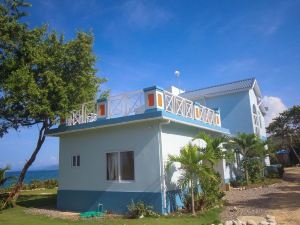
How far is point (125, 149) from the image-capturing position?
12.2 meters

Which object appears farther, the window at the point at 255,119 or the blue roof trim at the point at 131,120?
the window at the point at 255,119

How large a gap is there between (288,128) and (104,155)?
101ft

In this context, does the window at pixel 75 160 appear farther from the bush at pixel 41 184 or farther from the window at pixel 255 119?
the window at pixel 255 119

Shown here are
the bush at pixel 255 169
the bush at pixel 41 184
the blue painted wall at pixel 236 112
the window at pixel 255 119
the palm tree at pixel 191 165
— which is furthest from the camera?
the bush at pixel 41 184

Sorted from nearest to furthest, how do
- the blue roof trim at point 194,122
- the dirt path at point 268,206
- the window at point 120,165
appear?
the dirt path at point 268,206 → the blue roof trim at point 194,122 → the window at point 120,165

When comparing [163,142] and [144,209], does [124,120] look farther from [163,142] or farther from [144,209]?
[144,209]

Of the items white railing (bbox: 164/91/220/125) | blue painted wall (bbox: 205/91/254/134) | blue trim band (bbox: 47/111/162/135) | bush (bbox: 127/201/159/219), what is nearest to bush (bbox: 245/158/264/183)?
blue painted wall (bbox: 205/91/254/134)

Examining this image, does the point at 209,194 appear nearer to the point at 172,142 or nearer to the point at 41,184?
the point at 172,142

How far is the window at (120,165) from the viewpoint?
1209 cm

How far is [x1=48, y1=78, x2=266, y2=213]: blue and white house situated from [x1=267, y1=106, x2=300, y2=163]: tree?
939 inches

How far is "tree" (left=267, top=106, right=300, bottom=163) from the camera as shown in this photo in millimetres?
35500

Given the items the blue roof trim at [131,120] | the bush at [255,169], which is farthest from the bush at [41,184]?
the bush at [255,169]

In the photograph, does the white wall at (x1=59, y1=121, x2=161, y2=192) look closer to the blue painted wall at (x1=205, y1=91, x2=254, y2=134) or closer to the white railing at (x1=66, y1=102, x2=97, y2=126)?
the white railing at (x1=66, y1=102, x2=97, y2=126)

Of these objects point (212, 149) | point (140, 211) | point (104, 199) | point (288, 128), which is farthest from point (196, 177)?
point (288, 128)
